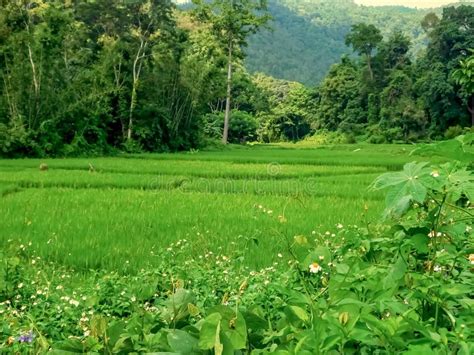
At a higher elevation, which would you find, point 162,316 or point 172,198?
point 162,316

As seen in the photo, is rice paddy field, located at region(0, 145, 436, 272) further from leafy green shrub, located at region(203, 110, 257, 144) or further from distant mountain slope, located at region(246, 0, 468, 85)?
distant mountain slope, located at region(246, 0, 468, 85)

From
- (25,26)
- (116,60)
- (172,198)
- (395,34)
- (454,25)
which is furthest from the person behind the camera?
(395,34)

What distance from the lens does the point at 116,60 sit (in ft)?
63.3

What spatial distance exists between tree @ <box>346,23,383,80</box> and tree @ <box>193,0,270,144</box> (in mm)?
13566

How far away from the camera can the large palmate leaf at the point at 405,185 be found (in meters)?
1.11

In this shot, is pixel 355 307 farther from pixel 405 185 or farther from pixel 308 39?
pixel 308 39

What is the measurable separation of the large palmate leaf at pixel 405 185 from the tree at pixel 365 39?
135 feet

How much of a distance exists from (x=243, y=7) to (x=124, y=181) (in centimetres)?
2145

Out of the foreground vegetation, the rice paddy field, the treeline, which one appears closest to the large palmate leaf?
the foreground vegetation

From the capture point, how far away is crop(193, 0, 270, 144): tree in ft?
92.1

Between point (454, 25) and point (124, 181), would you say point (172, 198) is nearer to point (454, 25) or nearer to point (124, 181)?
point (124, 181)

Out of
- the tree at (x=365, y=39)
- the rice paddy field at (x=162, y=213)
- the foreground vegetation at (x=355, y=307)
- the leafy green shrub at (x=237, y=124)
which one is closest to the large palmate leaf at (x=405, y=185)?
the foreground vegetation at (x=355, y=307)

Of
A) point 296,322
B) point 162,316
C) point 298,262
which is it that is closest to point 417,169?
point 296,322

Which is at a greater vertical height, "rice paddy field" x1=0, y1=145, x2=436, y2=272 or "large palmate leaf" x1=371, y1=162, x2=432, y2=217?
"large palmate leaf" x1=371, y1=162, x2=432, y2=217
